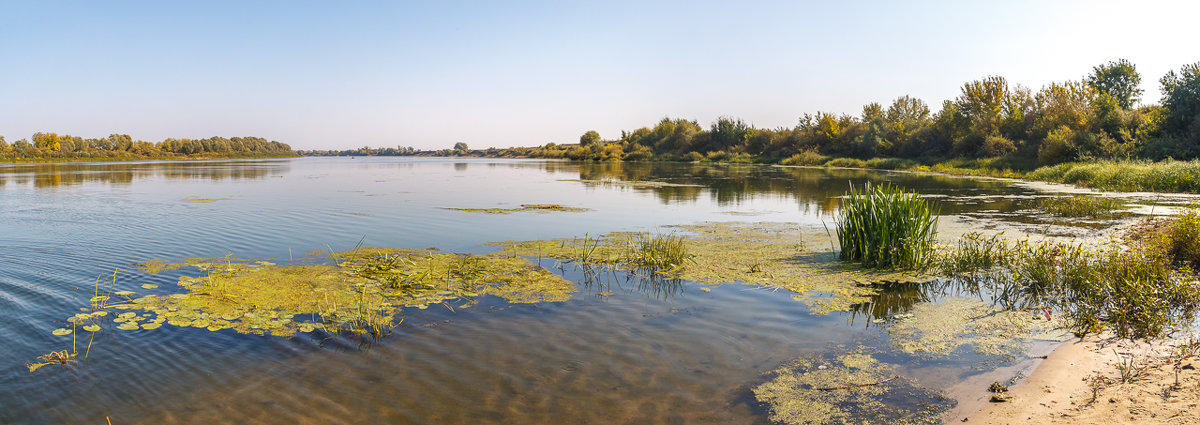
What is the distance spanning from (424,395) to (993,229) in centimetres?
1206

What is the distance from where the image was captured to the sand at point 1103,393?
3707mm

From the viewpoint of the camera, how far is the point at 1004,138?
132 ft

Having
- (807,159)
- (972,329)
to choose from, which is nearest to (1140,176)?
(972,329)

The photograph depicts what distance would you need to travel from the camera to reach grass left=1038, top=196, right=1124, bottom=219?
47.5ft

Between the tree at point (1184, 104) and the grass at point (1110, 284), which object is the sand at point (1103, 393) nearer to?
the grass at point (1110, 284)

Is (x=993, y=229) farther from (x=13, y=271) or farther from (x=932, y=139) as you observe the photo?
(x=932, y=139)

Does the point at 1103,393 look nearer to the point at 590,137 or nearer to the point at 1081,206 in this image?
A: the point at 1081,206

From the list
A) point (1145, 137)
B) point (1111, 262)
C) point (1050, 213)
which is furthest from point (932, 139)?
point (1111, 262)

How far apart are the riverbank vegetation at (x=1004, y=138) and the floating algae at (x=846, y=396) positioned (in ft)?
76.5

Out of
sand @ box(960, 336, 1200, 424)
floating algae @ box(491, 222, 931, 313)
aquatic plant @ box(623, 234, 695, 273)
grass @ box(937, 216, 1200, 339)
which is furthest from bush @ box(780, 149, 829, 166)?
sand @ box(960, 336, 1200, 424)

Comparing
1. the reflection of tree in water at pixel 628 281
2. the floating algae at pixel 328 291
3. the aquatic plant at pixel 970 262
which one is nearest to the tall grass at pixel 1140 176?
the aquatic plant at pixel 970 262

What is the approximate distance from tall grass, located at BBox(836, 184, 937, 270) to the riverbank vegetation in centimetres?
1902

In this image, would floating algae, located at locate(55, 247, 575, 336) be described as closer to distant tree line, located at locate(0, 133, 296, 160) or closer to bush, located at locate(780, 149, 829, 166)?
bush, located at locate(780, 149, 829, 166)

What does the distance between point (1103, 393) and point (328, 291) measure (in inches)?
284
